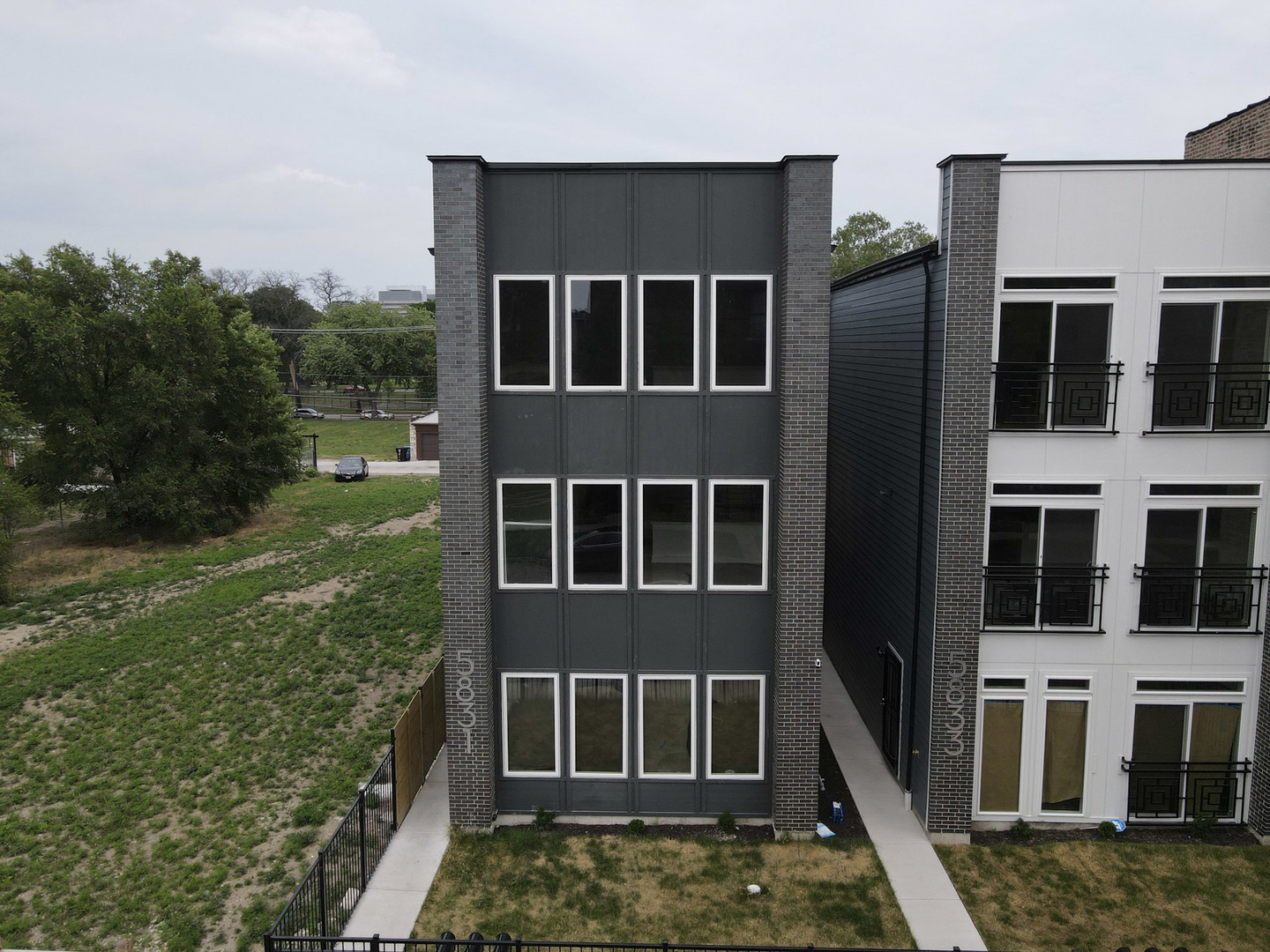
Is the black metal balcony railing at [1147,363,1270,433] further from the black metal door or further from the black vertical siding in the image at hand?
the black metal door

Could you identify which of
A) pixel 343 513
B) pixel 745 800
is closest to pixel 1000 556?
pixel 745 800

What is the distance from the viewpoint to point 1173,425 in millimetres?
10852

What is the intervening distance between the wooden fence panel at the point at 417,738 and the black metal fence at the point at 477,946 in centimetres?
263

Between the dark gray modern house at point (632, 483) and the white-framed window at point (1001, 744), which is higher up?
the dark gray modern house at point (632, 483)

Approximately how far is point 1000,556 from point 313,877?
32.8 ft

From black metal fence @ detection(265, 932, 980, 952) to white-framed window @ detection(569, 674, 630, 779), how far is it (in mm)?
2999

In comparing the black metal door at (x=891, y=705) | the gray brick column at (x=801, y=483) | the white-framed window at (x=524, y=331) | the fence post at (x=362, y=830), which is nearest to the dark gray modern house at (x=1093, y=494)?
the black metal door at (x=891, y=705)

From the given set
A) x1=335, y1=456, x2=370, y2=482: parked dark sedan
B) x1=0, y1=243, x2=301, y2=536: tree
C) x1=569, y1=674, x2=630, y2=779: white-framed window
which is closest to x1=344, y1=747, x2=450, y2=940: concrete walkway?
x1=569, y1=674, x2=630, y2=779: white-framed window

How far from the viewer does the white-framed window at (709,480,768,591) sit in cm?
1112

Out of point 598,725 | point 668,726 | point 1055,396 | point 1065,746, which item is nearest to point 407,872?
point 598,725

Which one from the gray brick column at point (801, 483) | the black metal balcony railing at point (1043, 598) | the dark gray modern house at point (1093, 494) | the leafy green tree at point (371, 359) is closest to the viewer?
the gray brick column at point (801, 483)

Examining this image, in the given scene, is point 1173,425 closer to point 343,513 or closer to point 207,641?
point 207,641

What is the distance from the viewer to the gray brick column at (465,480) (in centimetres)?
1042

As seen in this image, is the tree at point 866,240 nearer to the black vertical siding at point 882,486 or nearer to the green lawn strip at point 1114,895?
the black vertical siding at point 882,486
